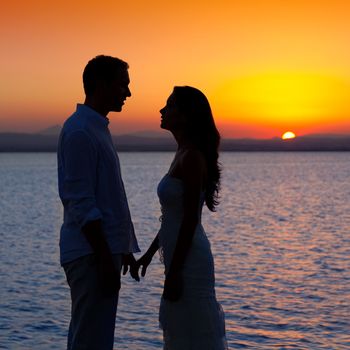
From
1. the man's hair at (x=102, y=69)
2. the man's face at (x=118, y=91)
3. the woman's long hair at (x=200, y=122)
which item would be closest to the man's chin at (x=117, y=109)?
the man's face at (x=118, y=91)

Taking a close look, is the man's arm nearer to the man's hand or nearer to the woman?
the man's hand

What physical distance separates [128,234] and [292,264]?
14.8 meters

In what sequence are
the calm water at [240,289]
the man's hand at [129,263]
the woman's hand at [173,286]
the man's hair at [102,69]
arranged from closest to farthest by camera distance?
1. the man's hair at [102,69]
2. the man's hand at [129,263]
3. the woman's hand at [173,286]
4. the calm water at [240,289]

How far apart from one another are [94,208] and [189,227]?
2.22 feet

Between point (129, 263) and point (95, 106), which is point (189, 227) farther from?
point (95, 106)

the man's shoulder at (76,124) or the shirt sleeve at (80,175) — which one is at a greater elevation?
the man's shoulder at (76,124)

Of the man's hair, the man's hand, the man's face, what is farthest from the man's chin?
the man's hand

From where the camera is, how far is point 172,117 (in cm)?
448

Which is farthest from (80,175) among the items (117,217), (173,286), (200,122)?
(173,286)

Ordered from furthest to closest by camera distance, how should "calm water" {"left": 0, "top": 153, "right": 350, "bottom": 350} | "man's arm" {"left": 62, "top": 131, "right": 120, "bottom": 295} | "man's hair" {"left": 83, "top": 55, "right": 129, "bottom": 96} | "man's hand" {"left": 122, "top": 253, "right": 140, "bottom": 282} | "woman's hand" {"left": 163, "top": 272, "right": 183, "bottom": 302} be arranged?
"calm water" {"left": 0, "top": 153, "right": 350, "bottom": 350}, "woman's hand" {"left": 163, "top": 272, "right": 183, "bottom": 302}, "man's hand" {"left": 122, "top": 253, "right": 140, "bottom": 282}, "man's hair" {"left": 83, "top": 55, "right": 129, "bottom": 96}, "man's arm" {"left": 62, "top": 131, "right": 120, "bottom": 295}

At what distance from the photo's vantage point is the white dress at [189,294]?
4551 mm

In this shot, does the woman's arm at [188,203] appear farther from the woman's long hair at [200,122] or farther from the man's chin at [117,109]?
the man's chin at [117,109]

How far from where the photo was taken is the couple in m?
4.05

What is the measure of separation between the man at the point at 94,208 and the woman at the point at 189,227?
370mm
